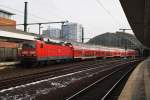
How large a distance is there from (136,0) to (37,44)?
18.1 metres

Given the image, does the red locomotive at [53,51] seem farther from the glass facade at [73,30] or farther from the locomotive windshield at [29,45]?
the glass facade at [73,30]

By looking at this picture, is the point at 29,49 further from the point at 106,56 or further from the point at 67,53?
the point at 106,56

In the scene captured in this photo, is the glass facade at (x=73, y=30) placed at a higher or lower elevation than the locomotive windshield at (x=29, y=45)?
higher

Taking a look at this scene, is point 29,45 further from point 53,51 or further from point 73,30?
point 73,30

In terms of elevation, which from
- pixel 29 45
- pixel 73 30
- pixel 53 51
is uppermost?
pixel 73 30

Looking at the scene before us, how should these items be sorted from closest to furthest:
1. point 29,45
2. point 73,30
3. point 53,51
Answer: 1. point 29,45
2. point 53,51
3. point 73,30

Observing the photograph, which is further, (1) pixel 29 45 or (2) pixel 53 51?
(2) pixel 53 51

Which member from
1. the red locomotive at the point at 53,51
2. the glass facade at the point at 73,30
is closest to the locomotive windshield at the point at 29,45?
the red locomotive at the point at 53,51

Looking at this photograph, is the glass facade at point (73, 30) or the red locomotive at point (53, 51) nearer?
the red locomotive at point (53, 51)

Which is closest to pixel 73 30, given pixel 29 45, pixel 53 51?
pixel 53 51

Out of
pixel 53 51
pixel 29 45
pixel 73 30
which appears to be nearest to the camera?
pixel 29 45

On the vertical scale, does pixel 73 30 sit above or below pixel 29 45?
above

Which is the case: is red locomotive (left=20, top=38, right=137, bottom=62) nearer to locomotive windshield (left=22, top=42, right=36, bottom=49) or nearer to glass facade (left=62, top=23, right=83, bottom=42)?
locomotive windshield (left=22, top=42, right=36, bottom=49)

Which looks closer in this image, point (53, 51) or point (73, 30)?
point (53, 51)
